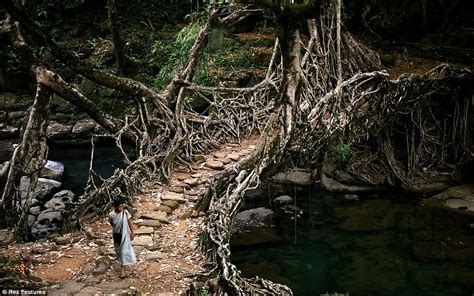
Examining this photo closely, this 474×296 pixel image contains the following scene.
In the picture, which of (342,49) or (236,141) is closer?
(236,141)

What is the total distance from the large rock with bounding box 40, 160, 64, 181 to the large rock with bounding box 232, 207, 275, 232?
5334 mm

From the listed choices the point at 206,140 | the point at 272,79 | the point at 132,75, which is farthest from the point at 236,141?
the point at 132,75

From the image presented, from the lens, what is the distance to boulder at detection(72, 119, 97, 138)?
15.5m

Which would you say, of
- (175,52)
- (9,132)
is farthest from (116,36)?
(9,132)

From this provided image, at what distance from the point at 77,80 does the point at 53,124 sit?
2096 mm

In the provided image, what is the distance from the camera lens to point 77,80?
17047mm

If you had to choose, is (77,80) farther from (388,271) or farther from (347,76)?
(388,271)

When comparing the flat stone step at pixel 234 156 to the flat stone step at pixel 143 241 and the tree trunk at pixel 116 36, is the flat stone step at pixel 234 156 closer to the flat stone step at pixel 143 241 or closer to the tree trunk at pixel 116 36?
the flat stone step at pixel 143 241

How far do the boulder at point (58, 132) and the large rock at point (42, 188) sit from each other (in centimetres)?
323

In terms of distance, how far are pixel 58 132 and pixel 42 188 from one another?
4017mm

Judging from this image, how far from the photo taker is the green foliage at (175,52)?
1132 centimetres

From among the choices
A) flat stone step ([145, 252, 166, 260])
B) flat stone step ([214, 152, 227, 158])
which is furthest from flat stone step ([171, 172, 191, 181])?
flat stone step ([145, 252, 166, 260])

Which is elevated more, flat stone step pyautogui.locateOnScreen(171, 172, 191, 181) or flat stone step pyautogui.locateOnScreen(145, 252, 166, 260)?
flat stone step pyautogui.locateOnScreen(171, 172, 191, 181)

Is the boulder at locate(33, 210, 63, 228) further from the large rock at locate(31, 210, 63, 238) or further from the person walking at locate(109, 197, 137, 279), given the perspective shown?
the person walking at locate(109, 197, 137, 279)
